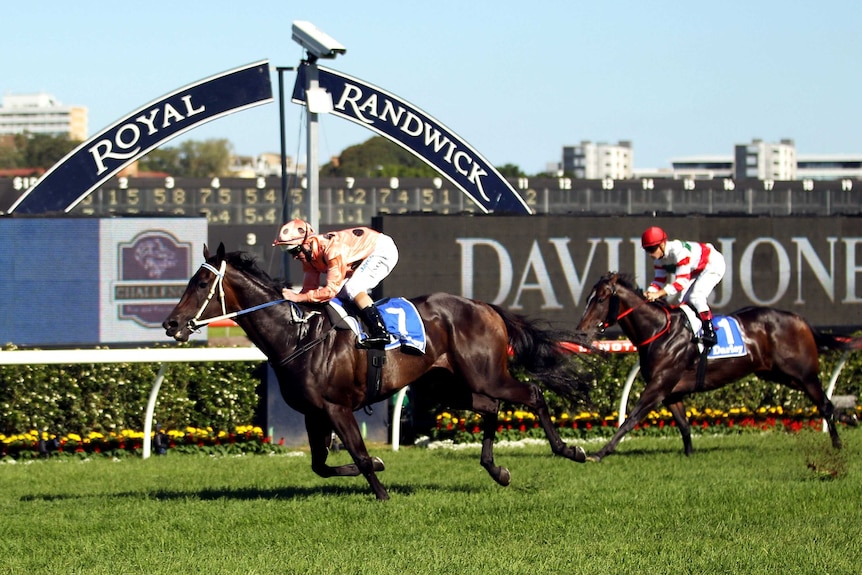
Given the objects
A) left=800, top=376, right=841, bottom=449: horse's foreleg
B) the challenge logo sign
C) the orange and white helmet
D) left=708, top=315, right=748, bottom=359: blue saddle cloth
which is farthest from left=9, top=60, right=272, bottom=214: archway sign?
left=800, top=376, right=841, bottom=449: horse's foreleg

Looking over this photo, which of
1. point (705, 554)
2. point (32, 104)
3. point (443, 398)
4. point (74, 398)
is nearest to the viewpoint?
point (705, 554)

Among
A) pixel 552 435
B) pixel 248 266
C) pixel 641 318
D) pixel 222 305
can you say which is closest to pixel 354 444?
pixel 222 305

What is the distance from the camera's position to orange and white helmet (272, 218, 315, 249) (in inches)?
261

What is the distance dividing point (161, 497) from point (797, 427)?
6017 mm

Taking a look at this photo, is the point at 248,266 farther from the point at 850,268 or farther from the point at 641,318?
the point at 850,268

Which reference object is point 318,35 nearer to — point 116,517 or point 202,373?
point 202,373

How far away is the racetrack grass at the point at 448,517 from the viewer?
517 cm

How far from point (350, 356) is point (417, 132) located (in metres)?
5.38

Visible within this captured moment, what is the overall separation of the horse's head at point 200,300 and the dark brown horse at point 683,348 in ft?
9.19

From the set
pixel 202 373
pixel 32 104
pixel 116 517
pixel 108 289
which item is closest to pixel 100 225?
pixel 108 289

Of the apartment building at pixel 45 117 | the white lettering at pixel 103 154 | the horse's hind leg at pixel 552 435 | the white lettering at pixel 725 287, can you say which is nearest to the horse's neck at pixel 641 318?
the horse's hind leg at pixel 552 435

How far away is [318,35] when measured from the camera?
35.6 feet

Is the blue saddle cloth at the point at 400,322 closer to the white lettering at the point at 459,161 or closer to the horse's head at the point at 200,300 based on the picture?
the horse's head at the point at 200,300

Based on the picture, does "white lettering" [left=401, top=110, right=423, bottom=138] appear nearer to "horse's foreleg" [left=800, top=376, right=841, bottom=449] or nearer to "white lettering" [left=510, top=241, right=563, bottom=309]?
"white lettering" [left=510, top=241, right=563, bottom=309]
